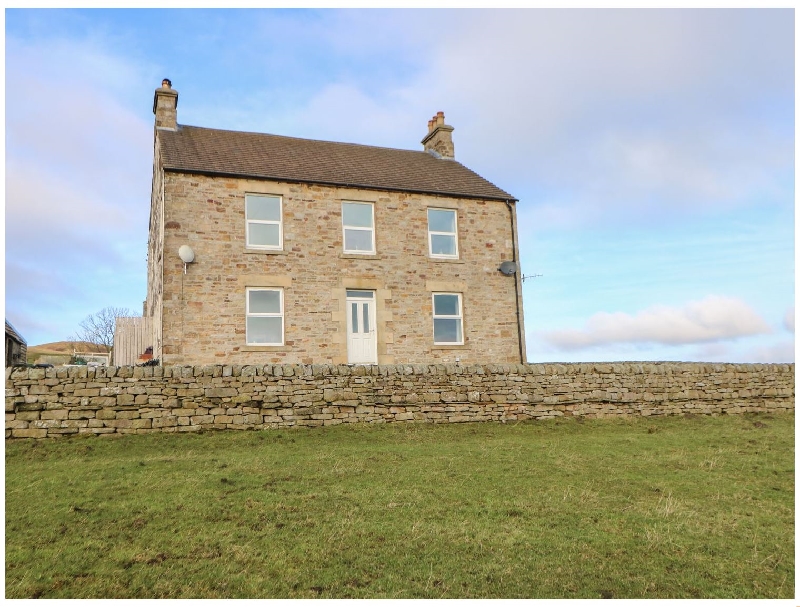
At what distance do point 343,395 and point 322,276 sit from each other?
521cm

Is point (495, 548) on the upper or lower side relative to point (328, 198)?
lower

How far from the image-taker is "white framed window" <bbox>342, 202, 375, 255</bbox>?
62.0ft

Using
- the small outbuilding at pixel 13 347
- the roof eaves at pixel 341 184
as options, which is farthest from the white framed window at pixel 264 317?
the small outbuilding at pixel 13 347

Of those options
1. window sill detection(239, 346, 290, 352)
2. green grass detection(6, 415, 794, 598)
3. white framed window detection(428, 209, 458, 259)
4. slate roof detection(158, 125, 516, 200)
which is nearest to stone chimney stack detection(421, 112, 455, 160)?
slate roof detection(158, 125, 516, 200)

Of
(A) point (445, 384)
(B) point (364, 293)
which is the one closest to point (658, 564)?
(A) point (445, 384)

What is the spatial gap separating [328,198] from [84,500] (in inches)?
481

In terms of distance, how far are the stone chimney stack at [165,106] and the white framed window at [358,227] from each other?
6.64m

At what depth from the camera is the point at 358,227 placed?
19.0 metres

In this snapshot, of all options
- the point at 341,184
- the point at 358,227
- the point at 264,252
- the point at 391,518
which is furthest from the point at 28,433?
the point at 341,184

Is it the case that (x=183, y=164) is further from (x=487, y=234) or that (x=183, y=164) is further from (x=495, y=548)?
(x=495, y=548)

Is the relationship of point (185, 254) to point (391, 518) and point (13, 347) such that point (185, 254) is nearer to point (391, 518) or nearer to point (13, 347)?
point (391, 518)

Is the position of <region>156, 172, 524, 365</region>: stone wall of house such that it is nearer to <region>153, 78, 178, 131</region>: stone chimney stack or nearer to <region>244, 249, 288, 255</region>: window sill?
<region>244, 249, 288, 255</region>: window sill

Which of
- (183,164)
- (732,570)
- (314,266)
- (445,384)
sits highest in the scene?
(183,164)

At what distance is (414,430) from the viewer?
13695 mm
